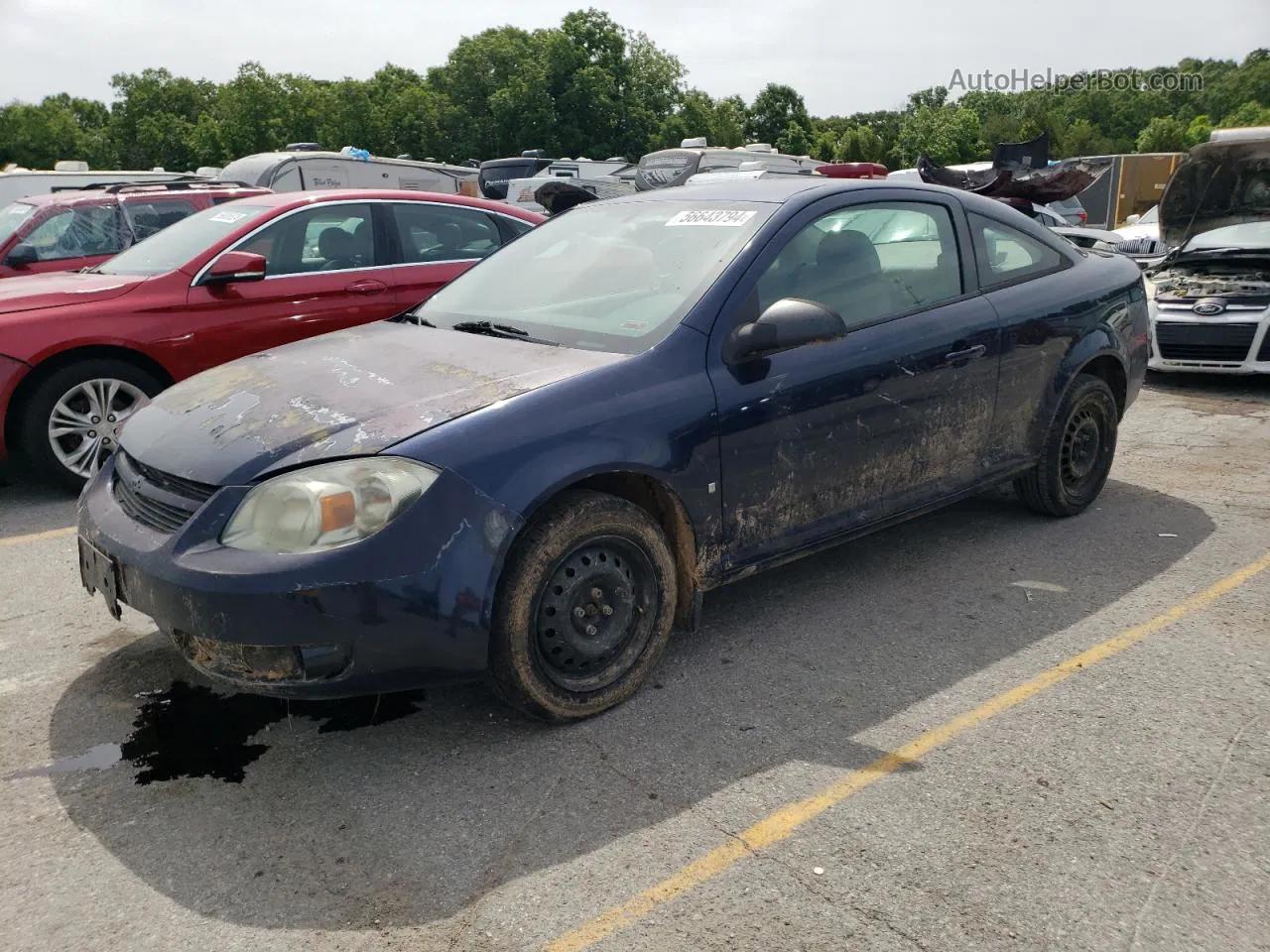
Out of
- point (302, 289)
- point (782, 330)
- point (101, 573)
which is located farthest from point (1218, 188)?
point (101, 573)

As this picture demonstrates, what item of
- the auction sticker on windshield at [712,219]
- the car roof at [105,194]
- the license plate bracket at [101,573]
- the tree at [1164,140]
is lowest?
the license plate bracket at [101,573]

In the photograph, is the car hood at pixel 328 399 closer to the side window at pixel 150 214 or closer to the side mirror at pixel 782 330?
the side mirror at pixel 782 330

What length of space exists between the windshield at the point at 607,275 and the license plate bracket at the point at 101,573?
147 centimetres

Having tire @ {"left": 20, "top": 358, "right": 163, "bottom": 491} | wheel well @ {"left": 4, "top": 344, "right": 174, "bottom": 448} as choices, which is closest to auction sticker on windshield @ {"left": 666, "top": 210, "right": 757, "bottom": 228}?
→ tire @ {"left": 20, "top": 358, "right": 163, "bottom": 491}

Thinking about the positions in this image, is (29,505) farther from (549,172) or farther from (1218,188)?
(549,172)

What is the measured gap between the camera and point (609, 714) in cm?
336

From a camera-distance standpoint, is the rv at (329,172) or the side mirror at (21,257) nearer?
the side mirror at (21,257)

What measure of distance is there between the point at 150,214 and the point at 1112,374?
729 centimetres

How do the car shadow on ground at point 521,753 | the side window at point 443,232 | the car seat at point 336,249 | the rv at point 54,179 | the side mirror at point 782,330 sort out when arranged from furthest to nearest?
1. the rv at point 54,179
2. the side window at point 443,232
3. the car seat at point 336,249
4. the side mirror at point 782,330
5. the car shadow on ground at point 521,753

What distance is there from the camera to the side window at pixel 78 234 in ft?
27.4

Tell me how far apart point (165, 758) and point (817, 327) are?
94.9 inches

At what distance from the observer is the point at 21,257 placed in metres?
8.02

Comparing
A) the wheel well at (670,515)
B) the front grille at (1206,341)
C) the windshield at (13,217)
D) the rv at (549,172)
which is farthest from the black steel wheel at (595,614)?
the rv at (549,172)

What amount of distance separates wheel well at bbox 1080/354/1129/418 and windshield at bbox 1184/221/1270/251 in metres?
4.95
